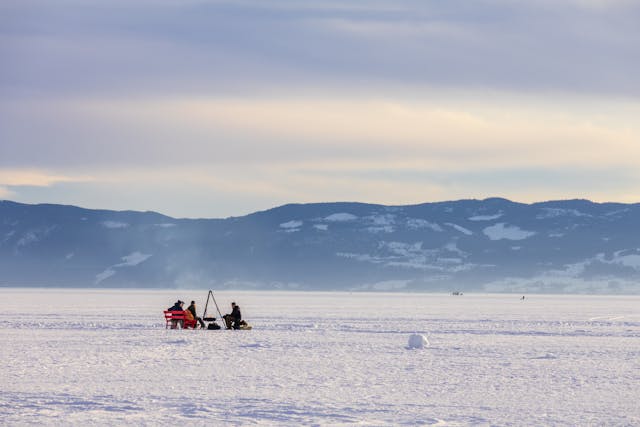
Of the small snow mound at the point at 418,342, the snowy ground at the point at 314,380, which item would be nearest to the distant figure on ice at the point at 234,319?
the snowy ground at the point at 314,380

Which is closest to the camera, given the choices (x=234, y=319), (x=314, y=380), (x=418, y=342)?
(x=314, y=380)

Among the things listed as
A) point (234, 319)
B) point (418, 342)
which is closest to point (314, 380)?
point (418, 342)

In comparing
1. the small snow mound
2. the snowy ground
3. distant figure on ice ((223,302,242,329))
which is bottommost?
the snowy ground

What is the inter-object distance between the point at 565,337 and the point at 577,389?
21.0m

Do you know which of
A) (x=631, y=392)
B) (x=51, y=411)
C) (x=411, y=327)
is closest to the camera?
(x=51, y=411)

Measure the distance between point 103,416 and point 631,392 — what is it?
10.9 metres

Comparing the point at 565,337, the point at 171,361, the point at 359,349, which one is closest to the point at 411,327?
the point at 565,337

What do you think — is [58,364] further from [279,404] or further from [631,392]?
[631,392]

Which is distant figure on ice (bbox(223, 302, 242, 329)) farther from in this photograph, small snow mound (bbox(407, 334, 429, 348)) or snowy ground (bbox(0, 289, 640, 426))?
small snow mound (bbox(407, 334, 429, 348))

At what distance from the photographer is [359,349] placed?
34.4 meters

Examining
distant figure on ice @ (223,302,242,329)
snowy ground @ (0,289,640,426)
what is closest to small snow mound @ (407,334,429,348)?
snowy ground @ (0,289,640,426)

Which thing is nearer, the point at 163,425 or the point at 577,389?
the point at 163,425

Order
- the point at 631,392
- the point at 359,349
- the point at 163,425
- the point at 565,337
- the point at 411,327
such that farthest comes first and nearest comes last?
1. the point at 411,327
2. the point at 565,337
3. the point at 359,349
4. the point at 631,392
5. the point at 163,425

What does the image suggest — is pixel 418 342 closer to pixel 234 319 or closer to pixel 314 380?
pixel 314 380
